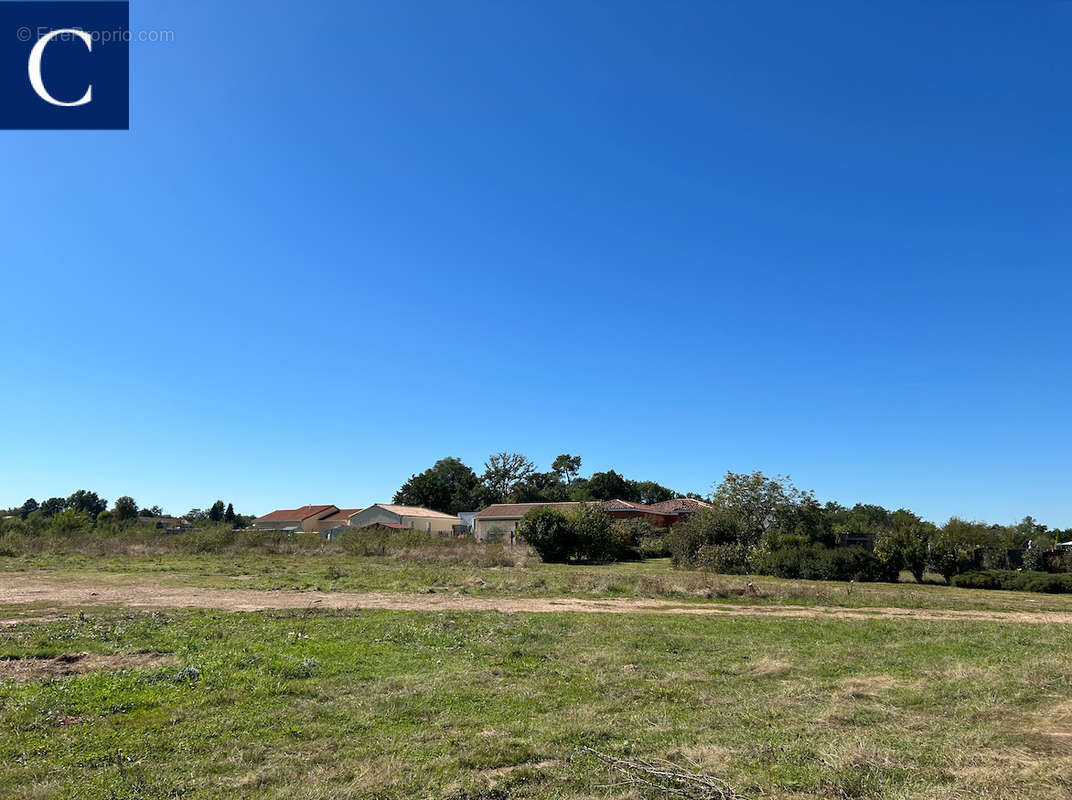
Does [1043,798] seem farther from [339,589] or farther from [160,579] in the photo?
[160,579]

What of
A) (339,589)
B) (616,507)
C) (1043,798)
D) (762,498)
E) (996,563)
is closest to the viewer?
(1043,798)

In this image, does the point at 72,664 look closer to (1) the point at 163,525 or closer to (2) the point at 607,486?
(1) the point at 163,525

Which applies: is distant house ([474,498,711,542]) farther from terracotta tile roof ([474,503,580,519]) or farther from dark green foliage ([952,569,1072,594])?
dark green foliage ([952,569,1072,594])

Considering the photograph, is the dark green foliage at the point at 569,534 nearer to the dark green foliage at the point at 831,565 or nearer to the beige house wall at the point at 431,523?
the dark green foliage at the point at 831,565

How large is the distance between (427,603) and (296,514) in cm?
8428

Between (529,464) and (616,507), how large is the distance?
110 ft

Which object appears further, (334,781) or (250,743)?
(250,743)

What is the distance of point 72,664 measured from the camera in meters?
10.1

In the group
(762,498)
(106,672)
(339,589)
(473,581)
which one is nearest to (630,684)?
(106,672)

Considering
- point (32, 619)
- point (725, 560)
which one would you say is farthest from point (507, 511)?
point (32, 619)

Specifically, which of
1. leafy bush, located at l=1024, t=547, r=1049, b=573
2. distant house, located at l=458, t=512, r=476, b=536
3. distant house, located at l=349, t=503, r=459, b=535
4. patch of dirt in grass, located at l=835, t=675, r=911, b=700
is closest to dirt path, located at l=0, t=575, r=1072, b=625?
patch of dirt in grass, located at l=835, t=675, r=911, b=700

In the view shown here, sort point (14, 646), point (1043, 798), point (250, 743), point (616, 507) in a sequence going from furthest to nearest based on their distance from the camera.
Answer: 1. point (616, 507)
2. point (14, 646)
3. point (250, 743)
4. point (1043, 798)

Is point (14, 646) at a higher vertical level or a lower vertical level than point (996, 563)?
higher

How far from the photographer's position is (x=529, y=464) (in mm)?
102000
